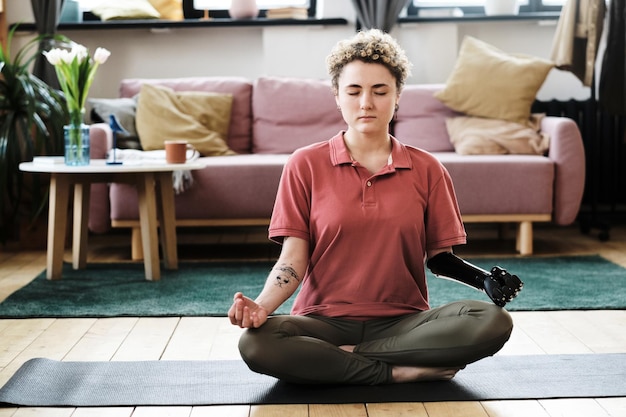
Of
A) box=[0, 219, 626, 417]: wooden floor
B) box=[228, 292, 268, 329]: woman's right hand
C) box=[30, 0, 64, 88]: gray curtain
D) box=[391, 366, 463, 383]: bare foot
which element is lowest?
box=[0, 219, 626, 417]: wooden floor

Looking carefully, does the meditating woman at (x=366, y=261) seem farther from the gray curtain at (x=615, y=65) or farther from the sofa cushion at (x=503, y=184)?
the gray curtain at (x=615, y=65)

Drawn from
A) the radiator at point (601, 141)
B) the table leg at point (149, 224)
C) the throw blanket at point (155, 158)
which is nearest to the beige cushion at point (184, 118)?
the throw blanket at point (155, 158)

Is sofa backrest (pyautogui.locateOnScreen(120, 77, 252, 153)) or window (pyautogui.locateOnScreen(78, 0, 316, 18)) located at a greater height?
window (pyautogui.locateOnScreen(78, 0, 316, 18))

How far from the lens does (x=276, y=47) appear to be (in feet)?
16.8

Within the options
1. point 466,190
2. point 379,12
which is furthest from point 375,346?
point 379,12

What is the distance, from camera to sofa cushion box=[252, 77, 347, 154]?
4660 millimetres

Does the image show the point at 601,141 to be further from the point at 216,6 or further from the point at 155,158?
the point at 155,158

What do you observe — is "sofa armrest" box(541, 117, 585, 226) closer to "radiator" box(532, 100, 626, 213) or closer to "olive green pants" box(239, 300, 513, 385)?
"radiator" box(532, 100, 626, 213)

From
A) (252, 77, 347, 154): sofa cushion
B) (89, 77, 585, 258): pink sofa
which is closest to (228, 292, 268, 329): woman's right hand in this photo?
(89, 77, 585, 258): pink sofa

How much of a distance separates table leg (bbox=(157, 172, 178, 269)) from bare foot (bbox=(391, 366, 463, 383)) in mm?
1876

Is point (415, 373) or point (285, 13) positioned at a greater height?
point (285, 13)

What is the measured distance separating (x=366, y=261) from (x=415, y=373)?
0.93ft

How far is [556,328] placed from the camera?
2.76m

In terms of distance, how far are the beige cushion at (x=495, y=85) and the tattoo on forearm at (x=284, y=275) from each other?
2.63m
